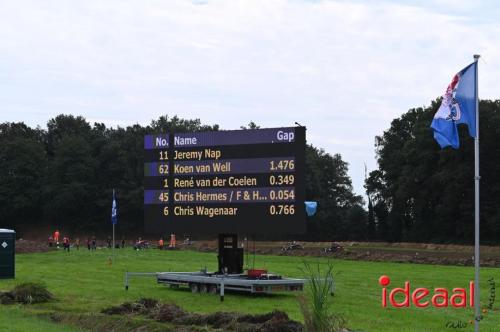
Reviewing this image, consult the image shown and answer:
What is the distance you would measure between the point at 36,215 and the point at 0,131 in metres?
17.7

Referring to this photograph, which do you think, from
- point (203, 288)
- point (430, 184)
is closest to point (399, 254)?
point (203, 288)

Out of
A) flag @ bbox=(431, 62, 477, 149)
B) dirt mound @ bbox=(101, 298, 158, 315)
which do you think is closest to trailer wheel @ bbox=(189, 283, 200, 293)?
dirt mound @ bbox=(101, 298, 158, 315)

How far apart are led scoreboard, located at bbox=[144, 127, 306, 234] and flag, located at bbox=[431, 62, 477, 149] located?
370 inches

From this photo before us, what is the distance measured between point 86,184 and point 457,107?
373ft

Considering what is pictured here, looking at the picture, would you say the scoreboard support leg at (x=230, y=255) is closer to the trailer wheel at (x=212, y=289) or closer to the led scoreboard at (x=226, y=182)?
the trailer wheel at (x=212, y=289)

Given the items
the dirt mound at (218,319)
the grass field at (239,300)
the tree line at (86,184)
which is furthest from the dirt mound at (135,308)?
the tree line at (86,184)

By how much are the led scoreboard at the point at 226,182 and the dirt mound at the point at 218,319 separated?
6725mm

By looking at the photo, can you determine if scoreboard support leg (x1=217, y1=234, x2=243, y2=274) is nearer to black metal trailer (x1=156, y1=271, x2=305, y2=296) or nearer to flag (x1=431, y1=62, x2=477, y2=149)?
black metal trailer (x1=156, y1=271, x2=305, y2=296)

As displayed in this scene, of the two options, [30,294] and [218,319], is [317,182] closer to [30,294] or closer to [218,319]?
[30,294]

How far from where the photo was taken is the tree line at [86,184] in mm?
122438

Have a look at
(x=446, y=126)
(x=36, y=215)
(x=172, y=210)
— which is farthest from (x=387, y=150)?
(x=446, y=126)

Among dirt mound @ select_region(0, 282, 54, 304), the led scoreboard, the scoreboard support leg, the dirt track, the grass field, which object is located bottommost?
the dirt track

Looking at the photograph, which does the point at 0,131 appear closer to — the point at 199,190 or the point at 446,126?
the point at 199,190

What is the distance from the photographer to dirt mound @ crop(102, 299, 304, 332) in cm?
1529
